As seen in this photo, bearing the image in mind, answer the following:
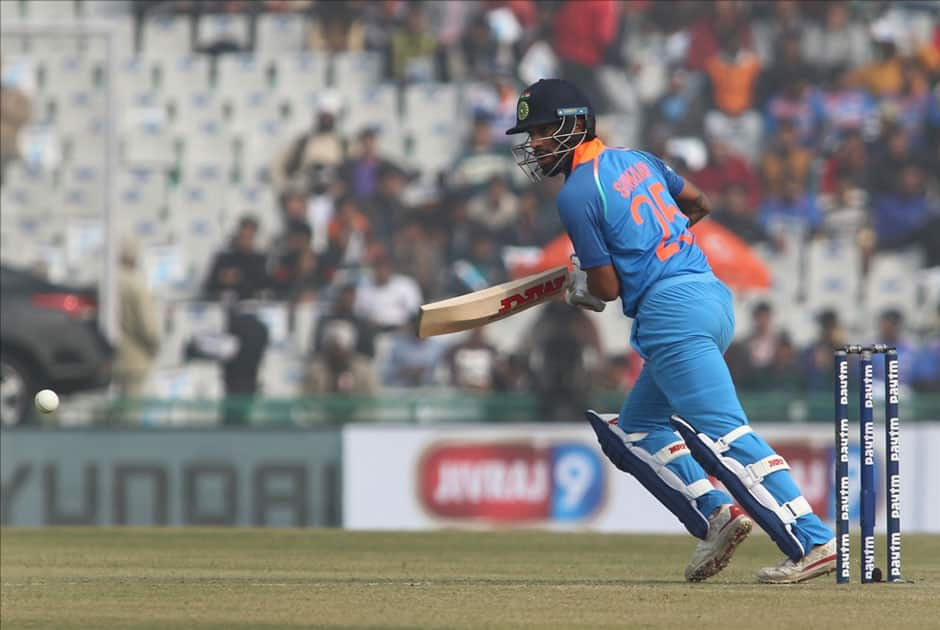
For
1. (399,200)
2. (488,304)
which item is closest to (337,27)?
(399,200)

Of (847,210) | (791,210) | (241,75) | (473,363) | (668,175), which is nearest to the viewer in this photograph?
(668,175)

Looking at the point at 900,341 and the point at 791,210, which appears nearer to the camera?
the point at 900,341

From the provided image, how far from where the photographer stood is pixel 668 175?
6594 millimetres

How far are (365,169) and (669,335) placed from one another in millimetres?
10328

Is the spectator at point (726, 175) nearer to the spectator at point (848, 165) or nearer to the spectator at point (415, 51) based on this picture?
the spectator at point (848, 165)

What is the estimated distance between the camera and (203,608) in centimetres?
542

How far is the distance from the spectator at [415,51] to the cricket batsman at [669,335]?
11005mm

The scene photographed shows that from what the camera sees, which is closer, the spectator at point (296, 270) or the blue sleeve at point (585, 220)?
the blue sleeve at point (585, 220)

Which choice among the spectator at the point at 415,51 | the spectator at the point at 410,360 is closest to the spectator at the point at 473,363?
the spectator at the point at 410,360

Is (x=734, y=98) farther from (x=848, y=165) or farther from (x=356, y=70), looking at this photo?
(x=356, y=70)

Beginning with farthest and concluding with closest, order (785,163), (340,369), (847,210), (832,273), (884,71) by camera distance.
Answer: (884,71) < (785,163) < (847,210) < (832,273) < (340,369)

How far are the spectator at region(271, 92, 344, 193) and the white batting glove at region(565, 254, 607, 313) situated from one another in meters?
9.97

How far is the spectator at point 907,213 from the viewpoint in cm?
1598

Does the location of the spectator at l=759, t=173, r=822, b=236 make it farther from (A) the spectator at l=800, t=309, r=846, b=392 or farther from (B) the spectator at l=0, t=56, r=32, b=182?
(B) the spectator at l=0, t=56, r=32, b=182
